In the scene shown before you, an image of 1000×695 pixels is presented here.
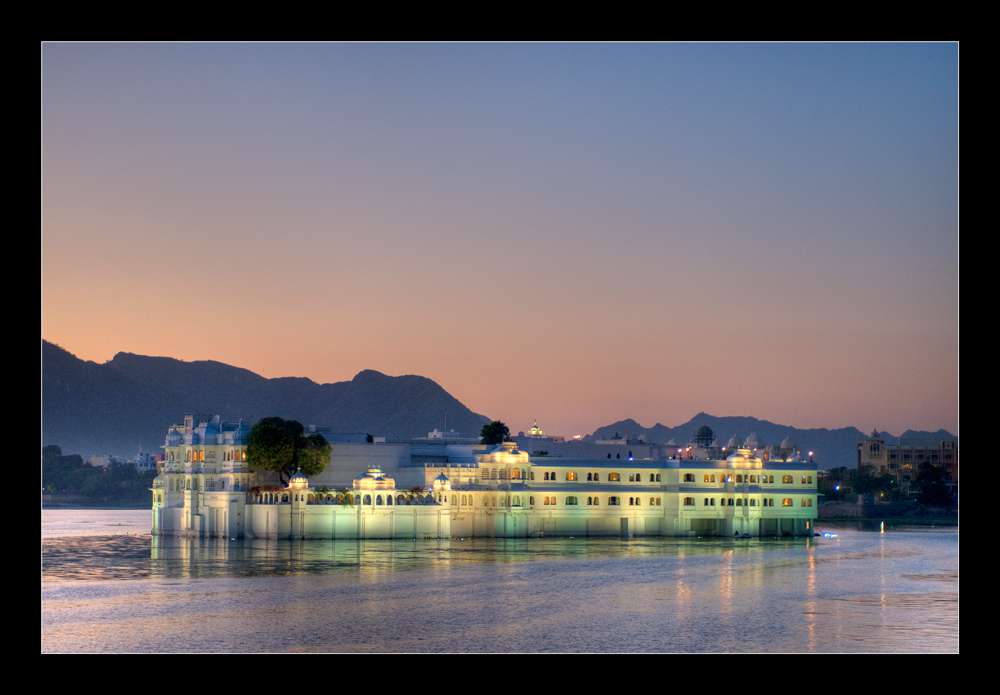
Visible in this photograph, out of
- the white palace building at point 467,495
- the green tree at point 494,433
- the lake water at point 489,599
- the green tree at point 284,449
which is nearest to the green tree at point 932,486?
the white palace building at point 467,495

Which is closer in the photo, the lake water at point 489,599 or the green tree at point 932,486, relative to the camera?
the lake water at point 489,599

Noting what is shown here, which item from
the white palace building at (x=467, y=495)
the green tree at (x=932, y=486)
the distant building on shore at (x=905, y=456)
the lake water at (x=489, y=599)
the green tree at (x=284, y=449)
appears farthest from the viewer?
the distant building on shore at (x=905, y=456)

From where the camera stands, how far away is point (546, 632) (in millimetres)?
37469

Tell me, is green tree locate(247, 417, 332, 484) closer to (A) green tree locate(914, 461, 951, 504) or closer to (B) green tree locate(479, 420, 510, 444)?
(B) green tree locate(479, 420, 510, 444)

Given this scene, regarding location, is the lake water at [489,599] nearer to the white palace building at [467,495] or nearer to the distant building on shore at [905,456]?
the white palace building at [467,495]

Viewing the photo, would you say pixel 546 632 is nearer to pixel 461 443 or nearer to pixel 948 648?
pixel 948 648

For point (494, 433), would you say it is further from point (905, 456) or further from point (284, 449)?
point (905, 456)

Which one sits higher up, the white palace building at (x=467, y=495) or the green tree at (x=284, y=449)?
the green tree at (x=284, y=449)

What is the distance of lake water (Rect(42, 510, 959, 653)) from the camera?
1405 inches

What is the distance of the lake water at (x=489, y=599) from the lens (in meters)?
35.7

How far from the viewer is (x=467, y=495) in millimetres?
79438

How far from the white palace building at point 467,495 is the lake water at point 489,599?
3646 millimetres
